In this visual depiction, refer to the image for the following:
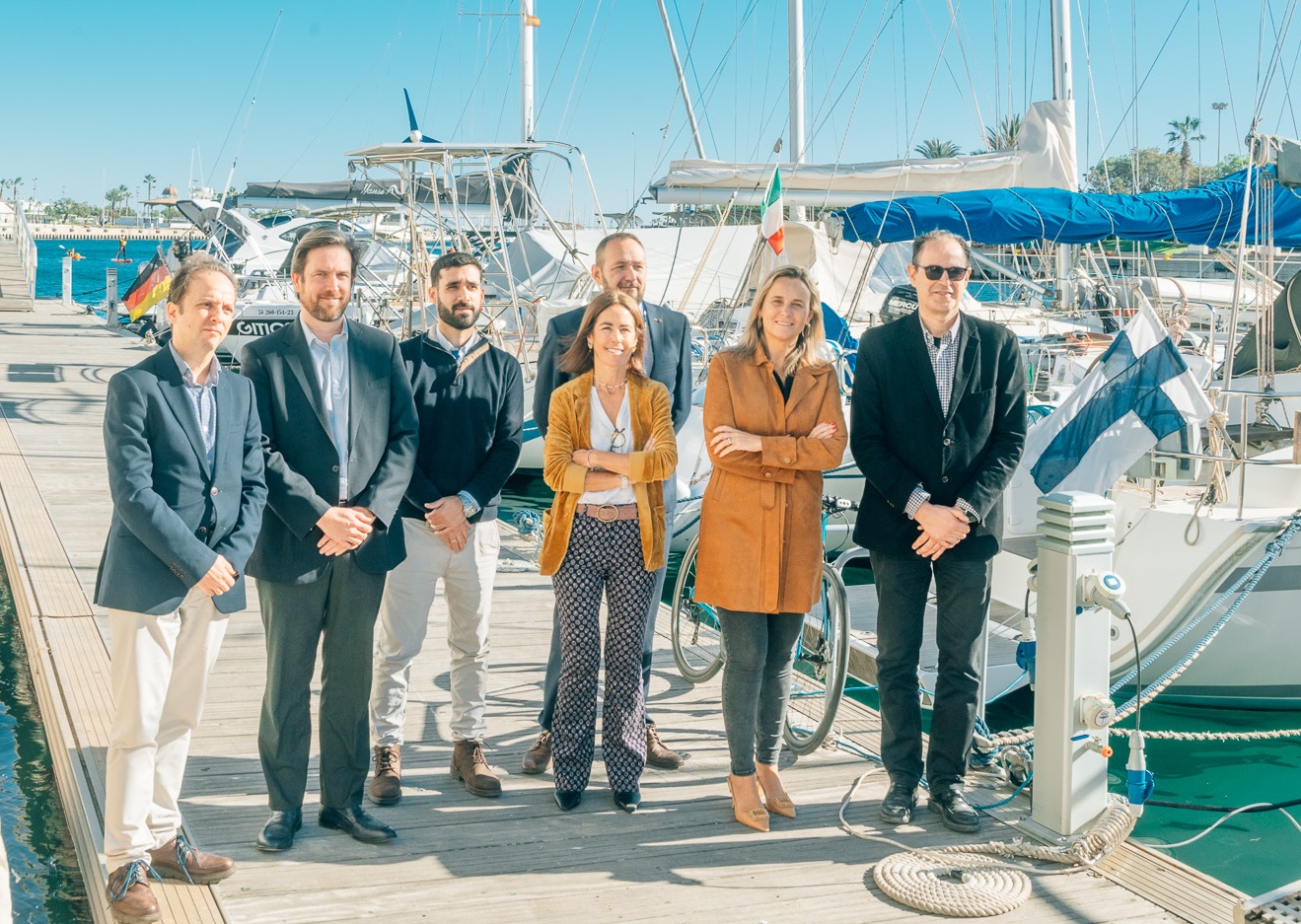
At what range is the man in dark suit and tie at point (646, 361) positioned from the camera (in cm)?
441

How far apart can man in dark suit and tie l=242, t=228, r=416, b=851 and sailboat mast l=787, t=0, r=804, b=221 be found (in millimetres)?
10014

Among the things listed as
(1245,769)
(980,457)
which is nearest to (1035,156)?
(1245,769)

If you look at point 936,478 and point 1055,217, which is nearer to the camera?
point 936,478

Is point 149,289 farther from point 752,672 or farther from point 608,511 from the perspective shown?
point 752,672

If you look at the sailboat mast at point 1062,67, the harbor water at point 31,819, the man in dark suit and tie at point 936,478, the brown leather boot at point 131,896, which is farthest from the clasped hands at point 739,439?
the sailboat mast at point 1062,67

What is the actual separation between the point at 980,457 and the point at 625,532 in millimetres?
1210

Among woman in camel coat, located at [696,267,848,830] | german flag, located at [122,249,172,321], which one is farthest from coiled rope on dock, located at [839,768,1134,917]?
german flag, located at [122,249,172,321]

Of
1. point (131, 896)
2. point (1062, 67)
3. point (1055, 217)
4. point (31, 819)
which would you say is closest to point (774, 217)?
point (1055, 217)

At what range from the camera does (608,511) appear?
4.05 metres

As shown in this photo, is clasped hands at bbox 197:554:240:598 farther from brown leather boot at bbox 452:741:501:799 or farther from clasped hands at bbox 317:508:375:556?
brown leather boot at bbox 452:741:501:799

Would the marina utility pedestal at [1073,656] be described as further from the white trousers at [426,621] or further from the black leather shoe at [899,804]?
the white trousers at [426,621]

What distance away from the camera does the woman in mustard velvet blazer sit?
13.2 feet

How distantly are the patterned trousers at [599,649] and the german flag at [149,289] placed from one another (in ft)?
63.8

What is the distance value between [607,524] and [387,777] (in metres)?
1.18
